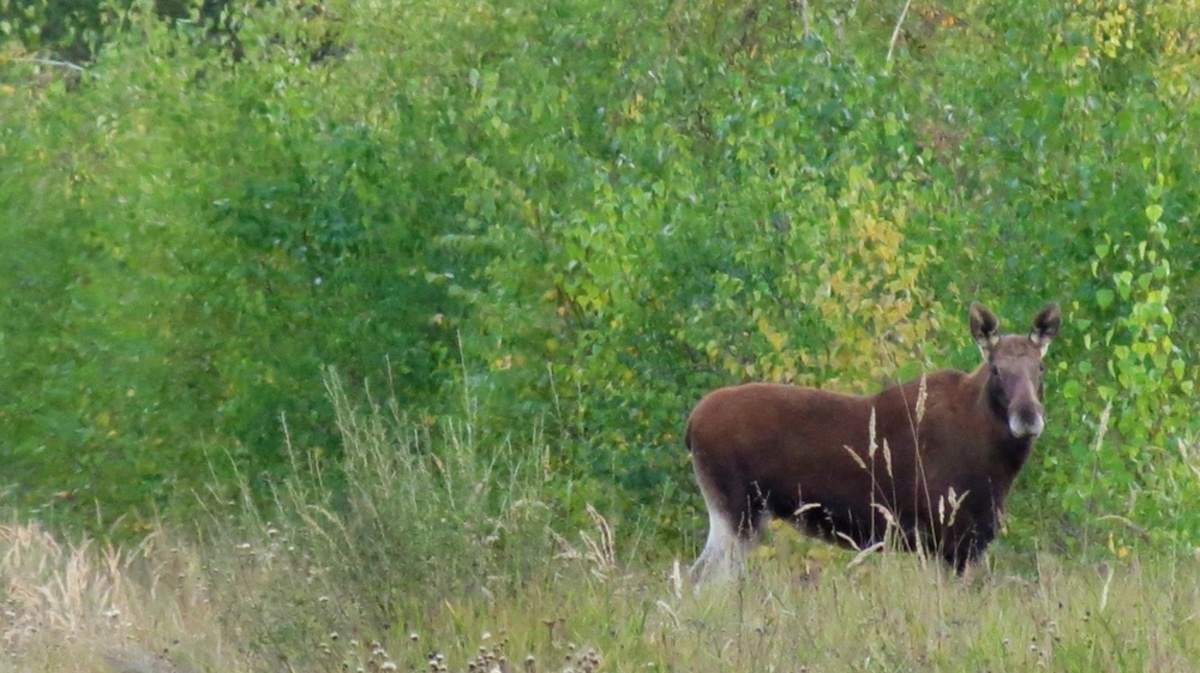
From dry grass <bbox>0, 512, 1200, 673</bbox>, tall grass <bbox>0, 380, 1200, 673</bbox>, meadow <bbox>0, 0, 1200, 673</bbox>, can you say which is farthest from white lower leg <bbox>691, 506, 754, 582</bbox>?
tall grass <bbox>0, 380, 1200, 673</bbox>

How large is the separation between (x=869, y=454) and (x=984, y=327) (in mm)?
869

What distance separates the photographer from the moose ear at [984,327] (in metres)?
10.1

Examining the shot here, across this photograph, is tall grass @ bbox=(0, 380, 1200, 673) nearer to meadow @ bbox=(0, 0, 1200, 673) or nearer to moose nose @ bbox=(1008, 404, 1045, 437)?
meadow @ bbox=(0, 0, 1200, 673)

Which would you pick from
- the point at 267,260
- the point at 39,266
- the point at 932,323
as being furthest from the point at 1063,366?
the point at 39,266

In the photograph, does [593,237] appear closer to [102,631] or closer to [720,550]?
[720,550]

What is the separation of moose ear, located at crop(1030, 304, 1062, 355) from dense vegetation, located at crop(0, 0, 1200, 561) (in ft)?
0.99

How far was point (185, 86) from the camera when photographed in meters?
17.4

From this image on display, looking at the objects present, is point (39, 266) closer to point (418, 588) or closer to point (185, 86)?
point (185, 86)

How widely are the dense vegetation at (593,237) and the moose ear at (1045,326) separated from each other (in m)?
0.30

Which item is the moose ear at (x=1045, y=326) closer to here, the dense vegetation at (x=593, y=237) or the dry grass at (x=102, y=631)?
the dense vegetation at (x=593, y=237)

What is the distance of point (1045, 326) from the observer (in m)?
10.1

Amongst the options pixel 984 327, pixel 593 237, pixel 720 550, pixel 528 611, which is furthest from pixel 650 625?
pixel 593 237

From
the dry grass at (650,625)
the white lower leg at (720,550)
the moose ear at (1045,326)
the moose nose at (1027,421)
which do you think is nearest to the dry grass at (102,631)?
the dry grass at (650,625)

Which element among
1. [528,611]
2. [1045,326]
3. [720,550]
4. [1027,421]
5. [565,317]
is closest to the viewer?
[528,611]
